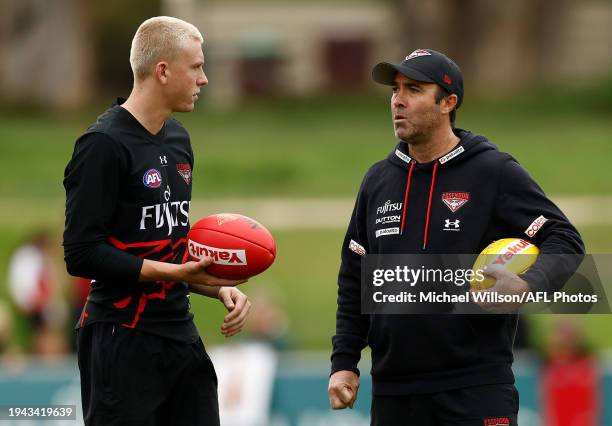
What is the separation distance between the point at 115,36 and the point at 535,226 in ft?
106

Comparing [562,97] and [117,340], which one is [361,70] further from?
[117,340]

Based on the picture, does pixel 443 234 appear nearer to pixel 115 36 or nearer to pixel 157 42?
pixel 157 42

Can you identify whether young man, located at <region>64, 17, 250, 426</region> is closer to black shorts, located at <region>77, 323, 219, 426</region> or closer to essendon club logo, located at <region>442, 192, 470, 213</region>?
black shorts, located at <region>77, 323, 219, 426</region>

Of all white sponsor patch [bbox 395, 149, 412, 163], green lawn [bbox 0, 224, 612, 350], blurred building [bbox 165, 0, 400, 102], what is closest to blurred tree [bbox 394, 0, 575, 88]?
blurred building [bbox 165, 0, 400, 102]

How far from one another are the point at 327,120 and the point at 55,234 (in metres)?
13.0

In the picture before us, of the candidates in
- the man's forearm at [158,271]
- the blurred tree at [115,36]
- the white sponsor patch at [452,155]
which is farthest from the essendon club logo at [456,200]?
the blurred tree at [115,36]

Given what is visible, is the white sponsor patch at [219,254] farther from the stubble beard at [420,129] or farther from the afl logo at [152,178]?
the stubble beard at [420,129]

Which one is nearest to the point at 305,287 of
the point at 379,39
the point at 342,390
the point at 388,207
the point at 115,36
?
the point at 342,390

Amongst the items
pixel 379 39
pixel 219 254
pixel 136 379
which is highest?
pixel 379 39

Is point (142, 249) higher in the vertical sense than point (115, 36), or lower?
lower

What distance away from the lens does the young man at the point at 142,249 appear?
525cm

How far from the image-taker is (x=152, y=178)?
538 cm

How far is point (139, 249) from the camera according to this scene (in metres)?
5.40

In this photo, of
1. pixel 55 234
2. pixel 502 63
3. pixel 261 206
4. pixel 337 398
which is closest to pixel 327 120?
pixel 502 63
